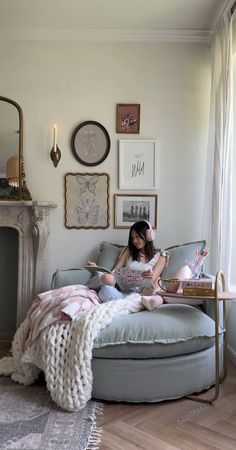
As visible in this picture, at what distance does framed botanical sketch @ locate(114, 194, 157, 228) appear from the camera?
3.44 metres

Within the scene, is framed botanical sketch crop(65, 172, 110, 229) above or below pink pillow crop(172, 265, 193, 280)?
above

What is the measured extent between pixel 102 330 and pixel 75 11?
2333mm

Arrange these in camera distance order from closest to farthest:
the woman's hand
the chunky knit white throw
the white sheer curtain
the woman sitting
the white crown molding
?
the chunky knit white throw
the woman's hand
the woman sitting
the white sheer curtain
the white crown molding

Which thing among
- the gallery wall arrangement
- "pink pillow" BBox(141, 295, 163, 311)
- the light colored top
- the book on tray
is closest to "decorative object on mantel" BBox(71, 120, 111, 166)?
the gallery wall arrangement

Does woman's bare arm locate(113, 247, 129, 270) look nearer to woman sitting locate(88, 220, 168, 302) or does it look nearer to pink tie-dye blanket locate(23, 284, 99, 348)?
woman sitting locate(88, 220, 168, 302)

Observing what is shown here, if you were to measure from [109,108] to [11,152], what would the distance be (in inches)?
34.8

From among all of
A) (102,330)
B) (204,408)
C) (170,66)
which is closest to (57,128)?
(170,66)

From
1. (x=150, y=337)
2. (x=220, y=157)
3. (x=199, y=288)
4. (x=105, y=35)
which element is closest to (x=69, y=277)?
(x=150, y=337)

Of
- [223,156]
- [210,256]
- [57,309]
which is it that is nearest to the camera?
[57,309]

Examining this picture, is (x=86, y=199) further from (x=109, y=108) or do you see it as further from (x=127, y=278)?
(x=127, y=278)

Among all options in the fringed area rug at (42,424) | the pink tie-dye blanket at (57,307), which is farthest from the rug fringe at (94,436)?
the pink tie-dye blanket at (57,307)

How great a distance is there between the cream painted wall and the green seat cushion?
1.24 metres

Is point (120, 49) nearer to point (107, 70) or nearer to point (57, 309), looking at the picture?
point (107, 70)

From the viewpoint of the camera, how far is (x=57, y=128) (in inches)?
135
